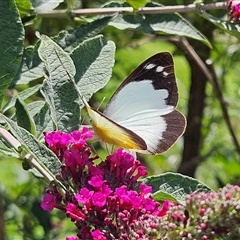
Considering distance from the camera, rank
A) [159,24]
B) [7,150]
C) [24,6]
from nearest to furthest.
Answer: [7,150] < [24,6] < [159,24]

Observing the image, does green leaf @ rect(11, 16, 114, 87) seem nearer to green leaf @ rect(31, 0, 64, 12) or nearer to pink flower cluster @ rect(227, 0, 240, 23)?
green leaf @ rect(31, 0, 64, 12)

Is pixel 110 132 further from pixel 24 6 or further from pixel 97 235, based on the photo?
pixel 24 6

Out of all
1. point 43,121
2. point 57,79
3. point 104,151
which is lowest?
point 104,151

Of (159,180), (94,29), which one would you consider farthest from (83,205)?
(94,29)

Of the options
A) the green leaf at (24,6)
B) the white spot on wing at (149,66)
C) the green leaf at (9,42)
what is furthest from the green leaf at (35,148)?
the green leaf at (24,6)

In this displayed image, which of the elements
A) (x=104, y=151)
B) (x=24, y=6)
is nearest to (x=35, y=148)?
(x=24, y=6)

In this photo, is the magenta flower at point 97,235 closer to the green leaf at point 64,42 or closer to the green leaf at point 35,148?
the green leaf at point 35,148
